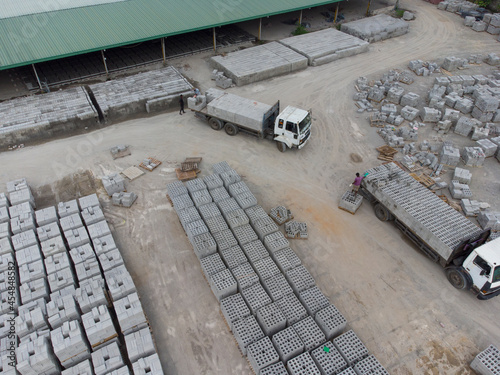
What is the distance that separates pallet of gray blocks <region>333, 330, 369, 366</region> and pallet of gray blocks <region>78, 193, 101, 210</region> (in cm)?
1182

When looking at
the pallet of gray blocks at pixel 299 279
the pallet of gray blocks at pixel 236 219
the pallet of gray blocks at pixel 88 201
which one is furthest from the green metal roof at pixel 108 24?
the pallet of gray blocks at pixel 299 279

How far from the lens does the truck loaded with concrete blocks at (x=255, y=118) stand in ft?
65.2

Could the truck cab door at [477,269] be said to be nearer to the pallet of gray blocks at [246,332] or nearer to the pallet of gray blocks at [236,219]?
the pallet of gray blocks at [246,332]

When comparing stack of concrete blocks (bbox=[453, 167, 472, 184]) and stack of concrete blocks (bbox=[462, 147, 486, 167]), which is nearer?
stack of concrete blocks (bbox=[453, 167, 472, 184])

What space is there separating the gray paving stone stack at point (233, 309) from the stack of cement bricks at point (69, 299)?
2.69 m

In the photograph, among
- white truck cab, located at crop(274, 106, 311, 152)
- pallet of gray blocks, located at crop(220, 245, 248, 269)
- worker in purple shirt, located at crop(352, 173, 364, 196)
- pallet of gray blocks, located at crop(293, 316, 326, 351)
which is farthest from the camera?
white truck cab, located at crop(274, 106, 311, 152)

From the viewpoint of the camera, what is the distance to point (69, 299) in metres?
12.7

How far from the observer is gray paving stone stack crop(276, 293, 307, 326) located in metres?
12.7

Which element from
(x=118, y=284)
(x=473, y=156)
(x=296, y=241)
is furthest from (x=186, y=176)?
(x=473, y=156)

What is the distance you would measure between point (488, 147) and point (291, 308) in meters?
16.2

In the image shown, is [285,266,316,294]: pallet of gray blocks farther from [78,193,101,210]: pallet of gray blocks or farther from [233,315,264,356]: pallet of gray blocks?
[78,193,101,210]: pallet of gray blocks

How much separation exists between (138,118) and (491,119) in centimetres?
2338

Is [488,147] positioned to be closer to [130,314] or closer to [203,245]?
[203,245]

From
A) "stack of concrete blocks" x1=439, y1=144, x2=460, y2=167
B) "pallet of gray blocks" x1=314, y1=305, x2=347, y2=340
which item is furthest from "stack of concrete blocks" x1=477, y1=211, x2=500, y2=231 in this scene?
"pallet of gray blocks" x1=314, y1=305, x2=347, y2=340
